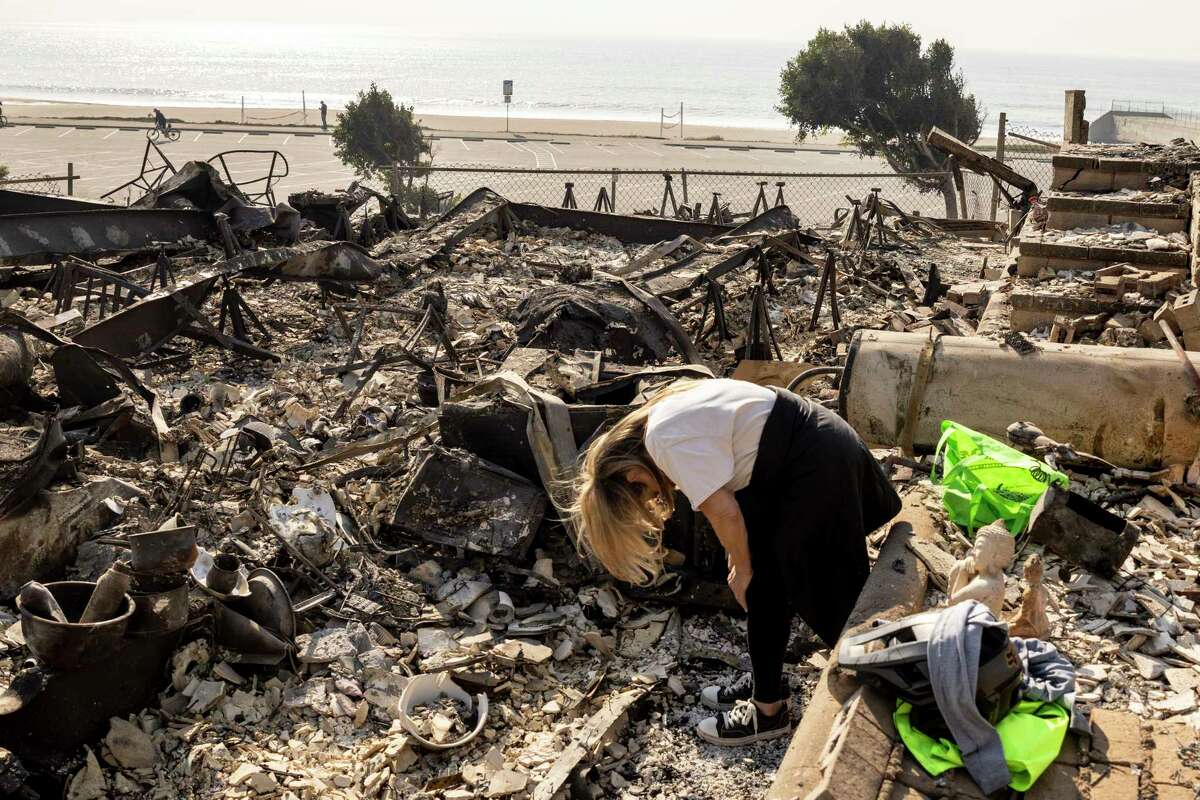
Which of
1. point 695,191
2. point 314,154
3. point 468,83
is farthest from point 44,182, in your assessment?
point 468,83

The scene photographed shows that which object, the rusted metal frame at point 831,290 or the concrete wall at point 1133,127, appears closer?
the rusted metal frame at point 831,290

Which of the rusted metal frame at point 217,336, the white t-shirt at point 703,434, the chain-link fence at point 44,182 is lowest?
the rusted metal frame at point 217,336

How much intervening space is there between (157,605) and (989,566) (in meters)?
3.36

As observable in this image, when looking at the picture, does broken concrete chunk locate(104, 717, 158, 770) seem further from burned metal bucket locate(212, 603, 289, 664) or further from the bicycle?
the bicycle

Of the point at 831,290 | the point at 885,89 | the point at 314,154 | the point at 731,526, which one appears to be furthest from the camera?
the point at 314,154

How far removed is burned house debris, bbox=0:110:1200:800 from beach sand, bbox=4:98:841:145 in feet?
148

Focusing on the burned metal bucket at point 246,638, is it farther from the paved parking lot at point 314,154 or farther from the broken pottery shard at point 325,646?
the paved parking lot at point 314,154

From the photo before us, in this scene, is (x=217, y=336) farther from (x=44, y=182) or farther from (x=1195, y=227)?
(x=44, y=182)

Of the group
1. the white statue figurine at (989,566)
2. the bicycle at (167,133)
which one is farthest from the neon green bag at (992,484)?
the bicycle at (167,133)

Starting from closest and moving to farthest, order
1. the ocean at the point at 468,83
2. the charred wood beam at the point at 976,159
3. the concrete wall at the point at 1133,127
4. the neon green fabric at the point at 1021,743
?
the neon green fabric at the point at 1021,743 < the charred wood beam at the point at 976,159 < the concrete wall at the point at 1133,127 < the ocean at the point at 468,83

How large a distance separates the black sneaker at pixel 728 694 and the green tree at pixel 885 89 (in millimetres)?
32007

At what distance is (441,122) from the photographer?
63906 mm

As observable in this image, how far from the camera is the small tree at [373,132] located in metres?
31.4

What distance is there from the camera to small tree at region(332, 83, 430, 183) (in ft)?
103
